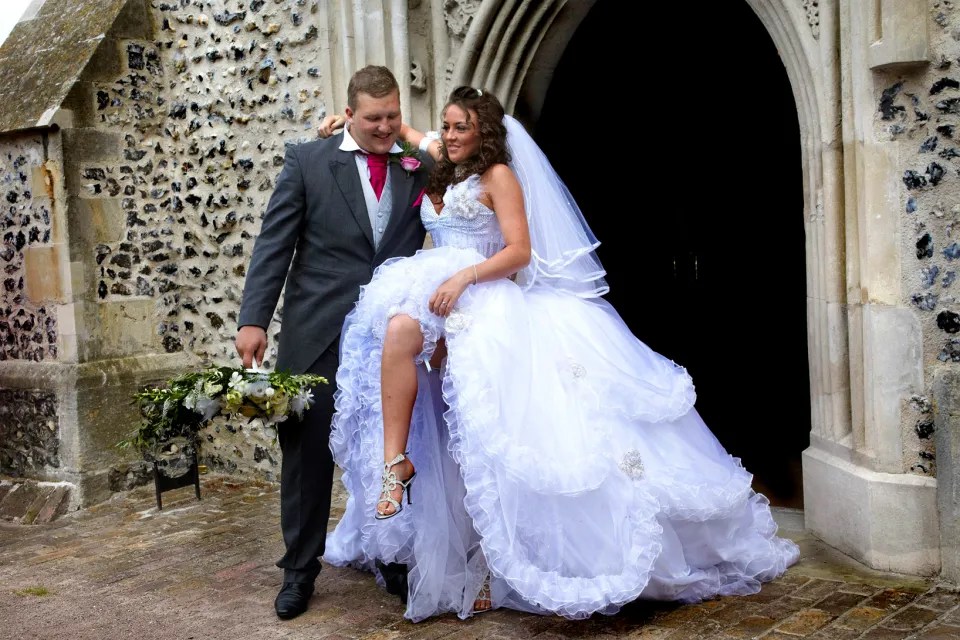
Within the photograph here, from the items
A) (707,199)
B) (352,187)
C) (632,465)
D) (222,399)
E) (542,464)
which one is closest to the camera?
(542,464)

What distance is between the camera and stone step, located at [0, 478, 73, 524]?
6414mm

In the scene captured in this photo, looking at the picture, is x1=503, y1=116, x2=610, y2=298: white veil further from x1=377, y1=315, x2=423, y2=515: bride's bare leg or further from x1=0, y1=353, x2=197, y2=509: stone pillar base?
x1=0, y1=353, x2=197, y2=509: stone pillar base

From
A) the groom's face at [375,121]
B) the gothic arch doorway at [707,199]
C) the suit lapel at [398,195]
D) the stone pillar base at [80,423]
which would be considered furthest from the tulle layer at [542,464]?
the gothic arch doorway at [707,199]

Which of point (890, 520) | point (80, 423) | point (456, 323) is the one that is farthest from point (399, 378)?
point (80, 423)

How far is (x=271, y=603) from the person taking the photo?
170 inches

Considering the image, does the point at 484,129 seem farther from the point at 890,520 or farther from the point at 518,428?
the point at 890,520

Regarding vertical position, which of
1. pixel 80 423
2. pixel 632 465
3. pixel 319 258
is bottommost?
pixel 80 423

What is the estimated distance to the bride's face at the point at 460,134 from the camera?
4.03m

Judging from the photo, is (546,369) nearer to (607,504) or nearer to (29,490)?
(607,504)

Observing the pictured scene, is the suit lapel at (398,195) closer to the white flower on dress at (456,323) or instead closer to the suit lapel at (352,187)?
the suit lapel at (352,187)

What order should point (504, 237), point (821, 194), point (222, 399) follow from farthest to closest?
point (821, 194)
point (504, 237)
point (222, 399)

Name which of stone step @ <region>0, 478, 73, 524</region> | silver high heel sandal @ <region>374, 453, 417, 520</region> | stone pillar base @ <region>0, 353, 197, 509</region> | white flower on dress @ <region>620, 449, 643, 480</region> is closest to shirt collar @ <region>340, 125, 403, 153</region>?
silver high heel sandal @ <region>374, 453, 417, 520</region>

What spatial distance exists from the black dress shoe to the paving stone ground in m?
0.05

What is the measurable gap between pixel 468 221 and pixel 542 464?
102cm
